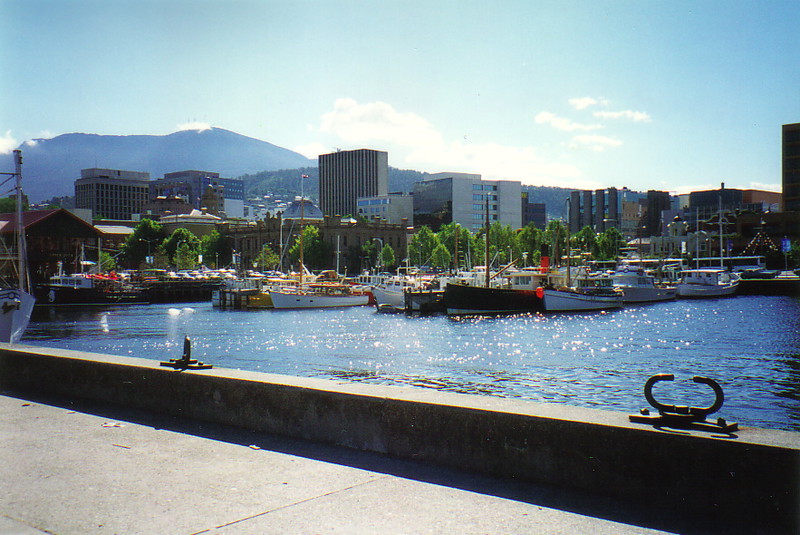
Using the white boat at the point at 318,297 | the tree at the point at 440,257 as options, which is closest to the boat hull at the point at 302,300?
the white boat at the point at 318,297

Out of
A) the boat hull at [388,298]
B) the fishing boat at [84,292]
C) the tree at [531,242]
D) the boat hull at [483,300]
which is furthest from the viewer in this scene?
the tree at [531,242]

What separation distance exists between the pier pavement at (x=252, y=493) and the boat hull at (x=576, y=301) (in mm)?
70417

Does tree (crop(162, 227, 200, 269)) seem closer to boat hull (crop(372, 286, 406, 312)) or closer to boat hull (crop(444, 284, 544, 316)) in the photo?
boat hull (crop(372, 286, 406, 312))

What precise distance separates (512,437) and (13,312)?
3390 cm

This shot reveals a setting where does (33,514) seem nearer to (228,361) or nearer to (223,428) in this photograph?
(223,428)

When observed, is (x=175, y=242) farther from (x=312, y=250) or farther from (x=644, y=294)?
(x=644, y=294)

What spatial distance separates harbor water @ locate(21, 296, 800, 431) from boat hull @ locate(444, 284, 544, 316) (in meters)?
2.48

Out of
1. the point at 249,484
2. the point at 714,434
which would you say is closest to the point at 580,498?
the point at 714,434

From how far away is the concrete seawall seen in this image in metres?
4.77

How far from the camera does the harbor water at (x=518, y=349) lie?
25.6 metres

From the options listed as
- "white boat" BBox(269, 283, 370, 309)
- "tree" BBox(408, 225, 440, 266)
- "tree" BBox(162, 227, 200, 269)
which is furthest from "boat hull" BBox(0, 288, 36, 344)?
"tree" BBox(162, 227, 200, 269)

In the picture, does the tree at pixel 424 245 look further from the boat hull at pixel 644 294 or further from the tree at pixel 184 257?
the boat hull at pixel 644 294

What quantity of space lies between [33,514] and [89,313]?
7942 centimetres

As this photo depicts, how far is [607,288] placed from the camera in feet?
282
